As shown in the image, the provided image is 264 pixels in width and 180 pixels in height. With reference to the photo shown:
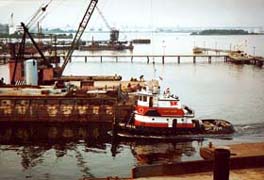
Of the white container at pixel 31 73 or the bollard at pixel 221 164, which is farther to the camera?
the white container at pixel 31 73

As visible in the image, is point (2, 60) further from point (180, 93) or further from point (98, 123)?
point (98, 123)

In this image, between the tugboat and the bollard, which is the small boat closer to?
the tugboat

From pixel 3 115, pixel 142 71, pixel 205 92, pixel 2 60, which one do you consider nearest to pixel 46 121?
pixel 3 115

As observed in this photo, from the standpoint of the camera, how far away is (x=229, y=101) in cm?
5822

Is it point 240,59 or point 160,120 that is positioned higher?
point 240,59

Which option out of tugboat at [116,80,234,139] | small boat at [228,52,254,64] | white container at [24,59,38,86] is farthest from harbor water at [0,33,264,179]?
small boat at [228,52,254,64]

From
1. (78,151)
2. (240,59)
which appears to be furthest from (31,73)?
(240,59)

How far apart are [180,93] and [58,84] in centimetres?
2030

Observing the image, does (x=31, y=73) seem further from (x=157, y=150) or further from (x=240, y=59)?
(x=240, y=59)

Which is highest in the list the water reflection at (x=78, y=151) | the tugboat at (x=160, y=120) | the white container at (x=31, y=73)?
the white container at (x=31, y=73)

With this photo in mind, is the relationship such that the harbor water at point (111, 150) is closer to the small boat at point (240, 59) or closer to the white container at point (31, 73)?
the white container at point (31, 73)

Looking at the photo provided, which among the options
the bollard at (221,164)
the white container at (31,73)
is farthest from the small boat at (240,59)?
the bollard at (221,164)

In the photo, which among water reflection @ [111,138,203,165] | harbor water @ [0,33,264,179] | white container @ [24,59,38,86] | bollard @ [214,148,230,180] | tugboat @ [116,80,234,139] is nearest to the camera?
bollard @ [214,148,230,180]

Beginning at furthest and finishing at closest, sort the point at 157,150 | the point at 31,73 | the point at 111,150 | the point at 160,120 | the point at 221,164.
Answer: the point at 31,73 → the point at 160,120 → the point at 111,150 → the point at 157,150 → the point at 221,164
